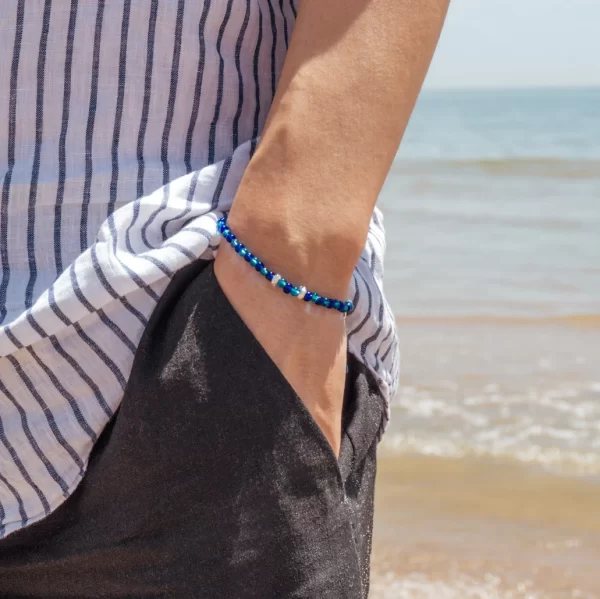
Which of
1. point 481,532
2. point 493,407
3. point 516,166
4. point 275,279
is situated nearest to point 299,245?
point 275,279

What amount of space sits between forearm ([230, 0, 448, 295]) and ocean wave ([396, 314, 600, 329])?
363 cm

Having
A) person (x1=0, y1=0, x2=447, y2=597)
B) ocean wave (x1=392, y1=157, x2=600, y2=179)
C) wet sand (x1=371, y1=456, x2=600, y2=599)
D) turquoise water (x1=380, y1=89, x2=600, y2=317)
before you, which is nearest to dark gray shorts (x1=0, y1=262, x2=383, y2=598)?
person (x1=0, y1=0, x2=447, y2=597)

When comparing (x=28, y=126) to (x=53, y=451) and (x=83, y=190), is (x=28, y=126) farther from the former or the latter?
(x=53, y=451)

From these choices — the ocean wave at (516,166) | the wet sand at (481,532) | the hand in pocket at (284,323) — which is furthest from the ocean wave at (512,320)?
the ocean wave at (516,166)

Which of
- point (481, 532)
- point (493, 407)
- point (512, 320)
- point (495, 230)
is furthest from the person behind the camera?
point (495, 230)

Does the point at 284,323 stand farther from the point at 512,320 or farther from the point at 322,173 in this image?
the point at 512,320

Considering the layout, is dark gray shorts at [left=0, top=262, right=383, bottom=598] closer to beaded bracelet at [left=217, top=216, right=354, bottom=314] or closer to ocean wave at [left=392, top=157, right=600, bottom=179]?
beaded bracelet at [left=217, top=216, right=354, bottom=314]

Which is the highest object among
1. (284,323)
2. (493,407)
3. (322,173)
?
(322,173)

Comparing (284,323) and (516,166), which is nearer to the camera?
(284,323)

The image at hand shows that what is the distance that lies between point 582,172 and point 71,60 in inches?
362

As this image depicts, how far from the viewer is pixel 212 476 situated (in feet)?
2.24

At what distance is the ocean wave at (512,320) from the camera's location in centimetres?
427

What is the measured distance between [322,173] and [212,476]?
9.6 inches

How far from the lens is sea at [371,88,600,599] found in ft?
7.61
